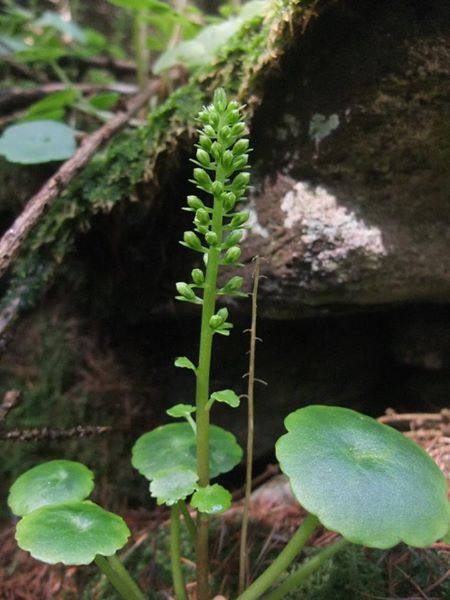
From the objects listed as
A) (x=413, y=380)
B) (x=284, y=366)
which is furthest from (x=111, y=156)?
(x=413, y=380)

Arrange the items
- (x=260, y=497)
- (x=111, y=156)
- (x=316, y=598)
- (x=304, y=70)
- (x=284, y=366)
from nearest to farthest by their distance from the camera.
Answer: (x=316, y=598) → (x=304, y=70) → (x=260, y=497) → (x=111, y=156) → (x=284, y=366)

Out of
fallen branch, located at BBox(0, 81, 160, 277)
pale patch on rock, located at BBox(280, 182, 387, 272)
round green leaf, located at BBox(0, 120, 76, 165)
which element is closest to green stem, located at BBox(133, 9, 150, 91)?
fallen branch, located at BBox(0, 81, 160, 277)

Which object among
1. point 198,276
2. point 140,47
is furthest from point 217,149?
point 140,47

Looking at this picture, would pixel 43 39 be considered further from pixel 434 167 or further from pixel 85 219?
pixel 434 167

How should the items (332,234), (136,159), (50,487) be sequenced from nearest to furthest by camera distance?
(50,487) < (332,234) < (136,159)

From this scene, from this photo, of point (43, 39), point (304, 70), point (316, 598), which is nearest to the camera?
point (316, 598)

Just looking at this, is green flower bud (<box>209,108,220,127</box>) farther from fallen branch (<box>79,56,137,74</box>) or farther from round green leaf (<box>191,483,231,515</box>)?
Answer: fallen branch (<box>79,56,137,74</box>)

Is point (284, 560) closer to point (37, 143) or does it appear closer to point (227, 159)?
point (227, 159)
